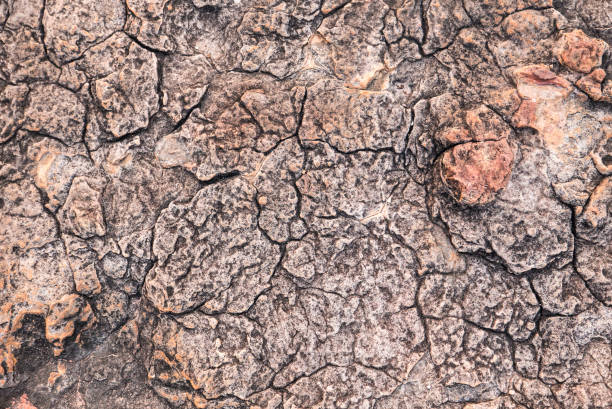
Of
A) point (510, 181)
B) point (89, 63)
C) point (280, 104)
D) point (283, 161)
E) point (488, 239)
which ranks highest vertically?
point (89, 63)

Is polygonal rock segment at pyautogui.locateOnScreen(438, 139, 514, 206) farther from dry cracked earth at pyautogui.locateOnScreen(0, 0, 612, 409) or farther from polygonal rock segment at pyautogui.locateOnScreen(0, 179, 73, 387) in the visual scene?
polygonal rock segment at pyautogui.locateOnScreen(0, 179, 73, 387)

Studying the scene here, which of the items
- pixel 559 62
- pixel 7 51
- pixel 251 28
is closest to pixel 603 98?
pixel 559 62

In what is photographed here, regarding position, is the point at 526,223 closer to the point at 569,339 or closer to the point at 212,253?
the point at 569,339

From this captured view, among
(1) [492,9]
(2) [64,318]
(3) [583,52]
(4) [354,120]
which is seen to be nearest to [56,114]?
(2) [64,318]

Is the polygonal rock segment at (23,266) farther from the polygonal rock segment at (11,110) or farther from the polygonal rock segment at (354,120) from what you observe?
the polygonal rock segment at (354,120)

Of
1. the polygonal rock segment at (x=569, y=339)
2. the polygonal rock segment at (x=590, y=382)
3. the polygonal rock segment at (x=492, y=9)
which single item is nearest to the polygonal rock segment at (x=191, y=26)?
the polygonal rock segment at (x=492, y=9)

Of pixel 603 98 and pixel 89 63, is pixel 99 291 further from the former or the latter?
pixel 603 98
